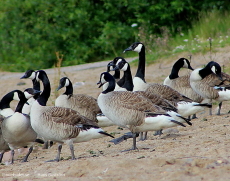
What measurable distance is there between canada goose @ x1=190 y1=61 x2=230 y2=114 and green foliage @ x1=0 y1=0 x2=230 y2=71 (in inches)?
448

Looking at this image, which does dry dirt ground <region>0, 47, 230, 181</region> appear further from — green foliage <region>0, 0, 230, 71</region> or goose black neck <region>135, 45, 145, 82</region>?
green foliage <region>0, 0, 230, 71</region>

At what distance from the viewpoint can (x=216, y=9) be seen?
21797mm

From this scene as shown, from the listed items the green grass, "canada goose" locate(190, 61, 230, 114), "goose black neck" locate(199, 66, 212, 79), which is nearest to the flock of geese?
"canada goose" locate(190, 61, 230, 114)

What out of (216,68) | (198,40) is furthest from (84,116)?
(198,40)

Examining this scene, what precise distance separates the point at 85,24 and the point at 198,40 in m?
7.23

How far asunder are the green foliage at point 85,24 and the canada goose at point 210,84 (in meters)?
11.4

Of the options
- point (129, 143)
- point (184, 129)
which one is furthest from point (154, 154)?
point (184, 129)

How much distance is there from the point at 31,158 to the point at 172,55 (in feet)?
32.9

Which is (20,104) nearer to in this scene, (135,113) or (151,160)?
(135,113)

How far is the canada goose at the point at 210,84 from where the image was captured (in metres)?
10.8

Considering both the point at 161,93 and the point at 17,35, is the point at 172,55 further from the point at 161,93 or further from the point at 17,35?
the point at 17,35

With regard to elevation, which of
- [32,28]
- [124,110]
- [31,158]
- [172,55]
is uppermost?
[32,28]

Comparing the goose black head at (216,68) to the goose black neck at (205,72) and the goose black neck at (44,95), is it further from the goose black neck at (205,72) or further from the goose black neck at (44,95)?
the goose black neck at (44,95)

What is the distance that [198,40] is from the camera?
18.6 m
